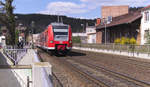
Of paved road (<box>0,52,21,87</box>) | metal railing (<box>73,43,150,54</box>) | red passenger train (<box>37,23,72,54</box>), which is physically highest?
red passenger train (<box>37,23,72,54</box>)

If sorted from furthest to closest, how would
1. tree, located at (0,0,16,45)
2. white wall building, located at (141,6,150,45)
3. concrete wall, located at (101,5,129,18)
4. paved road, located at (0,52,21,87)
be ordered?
concrete wall, located at (101,5,129,18)
white wall building, located at (141,6,150,45)
tree, located at (0,0,16,45)
paved road, located at (0,52,21,87)

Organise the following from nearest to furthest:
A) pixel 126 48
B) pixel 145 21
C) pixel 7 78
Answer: pixel 7 78 → pixel 126 48 → pixel 145 21

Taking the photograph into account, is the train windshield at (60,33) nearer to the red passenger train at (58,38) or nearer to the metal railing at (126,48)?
the red passenger train at (58,38)

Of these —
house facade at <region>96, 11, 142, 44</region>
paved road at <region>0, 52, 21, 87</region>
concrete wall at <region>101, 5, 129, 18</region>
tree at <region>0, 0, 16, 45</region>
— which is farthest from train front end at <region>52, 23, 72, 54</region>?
concrete wall at <region>101, 5, 129, 18</region>

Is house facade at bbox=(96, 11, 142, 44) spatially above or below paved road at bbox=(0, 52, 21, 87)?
above

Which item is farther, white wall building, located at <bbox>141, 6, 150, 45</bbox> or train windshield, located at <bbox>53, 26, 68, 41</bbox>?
white wall building, located at <bbox>141, 6, 150, 45</bbox>

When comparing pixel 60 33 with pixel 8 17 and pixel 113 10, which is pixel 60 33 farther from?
pixel 113 10

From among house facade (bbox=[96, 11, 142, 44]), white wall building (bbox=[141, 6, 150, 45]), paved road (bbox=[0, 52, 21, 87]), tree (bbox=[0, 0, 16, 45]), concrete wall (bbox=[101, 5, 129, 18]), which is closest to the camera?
paved road (bbox=[0, 52, 21, 87])

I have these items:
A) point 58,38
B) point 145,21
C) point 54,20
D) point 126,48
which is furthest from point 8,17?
point 54,20

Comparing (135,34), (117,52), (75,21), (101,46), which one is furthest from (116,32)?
(75,21)

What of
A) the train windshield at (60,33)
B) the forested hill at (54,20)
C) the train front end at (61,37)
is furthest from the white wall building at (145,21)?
the forested hill at (54,20)

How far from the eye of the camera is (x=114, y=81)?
9.54m

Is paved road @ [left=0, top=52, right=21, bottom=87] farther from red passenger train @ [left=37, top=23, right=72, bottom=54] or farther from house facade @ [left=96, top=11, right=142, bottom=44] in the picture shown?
house facade @ [left=96, top=11, right=142, bottom=44]

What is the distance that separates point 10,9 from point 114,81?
52.1 feet
